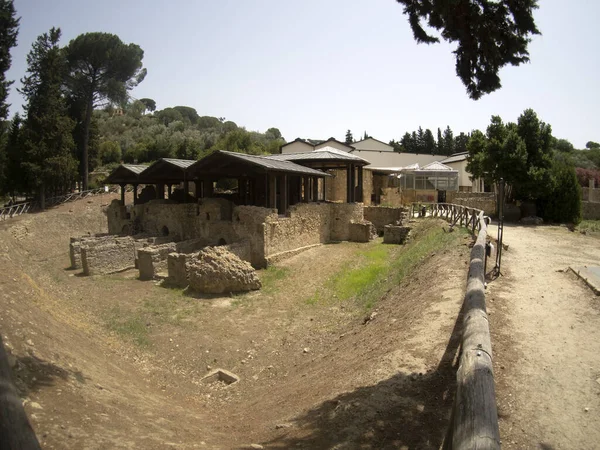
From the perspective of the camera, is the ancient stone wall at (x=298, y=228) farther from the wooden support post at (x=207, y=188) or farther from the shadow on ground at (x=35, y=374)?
the shadow on ground at (x=35, y=374)

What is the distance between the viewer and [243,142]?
4991 cm

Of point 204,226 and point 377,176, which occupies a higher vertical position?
point 377,176

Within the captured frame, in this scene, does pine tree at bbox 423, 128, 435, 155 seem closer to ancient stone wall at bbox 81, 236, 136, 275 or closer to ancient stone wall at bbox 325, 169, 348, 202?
ancient stone wall at bbox 325, 169, 348, 202

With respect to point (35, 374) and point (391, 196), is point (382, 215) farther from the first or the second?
point (35, 374)

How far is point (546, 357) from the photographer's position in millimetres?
5691

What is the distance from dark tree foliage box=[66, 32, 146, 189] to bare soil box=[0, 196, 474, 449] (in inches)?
1105

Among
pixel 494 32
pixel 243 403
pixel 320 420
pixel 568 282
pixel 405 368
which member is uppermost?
pixel 494 32

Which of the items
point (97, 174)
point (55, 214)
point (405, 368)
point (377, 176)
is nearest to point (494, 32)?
point (405, 368)

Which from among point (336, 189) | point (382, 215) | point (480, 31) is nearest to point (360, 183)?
point (382, 215)

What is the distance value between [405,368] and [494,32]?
538 centimetres

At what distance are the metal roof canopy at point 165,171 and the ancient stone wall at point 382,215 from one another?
12.1 meters

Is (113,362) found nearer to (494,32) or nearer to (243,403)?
(243,403)

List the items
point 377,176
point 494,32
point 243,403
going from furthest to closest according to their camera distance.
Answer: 1. point 377,176
2. point 243,403
3. point 494,32

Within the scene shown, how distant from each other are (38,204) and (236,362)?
31.0m
